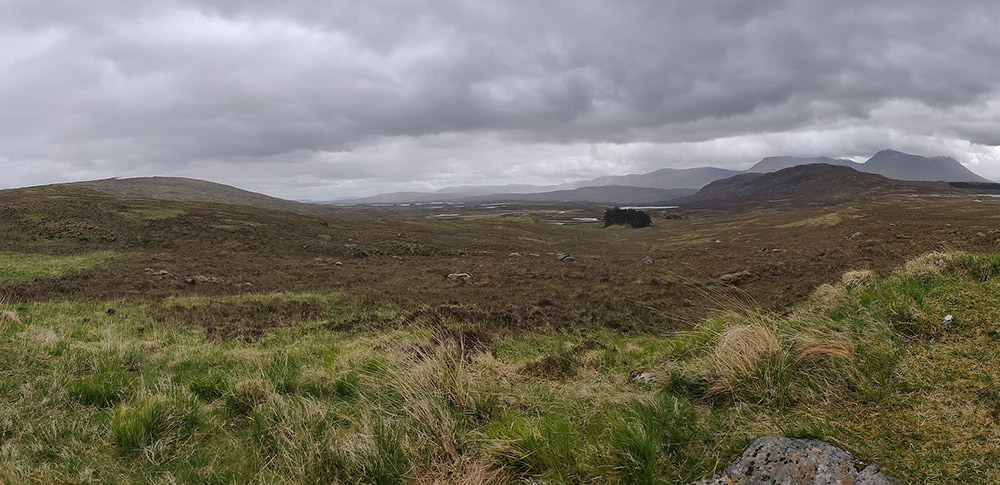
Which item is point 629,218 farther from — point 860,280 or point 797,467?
point 797,467

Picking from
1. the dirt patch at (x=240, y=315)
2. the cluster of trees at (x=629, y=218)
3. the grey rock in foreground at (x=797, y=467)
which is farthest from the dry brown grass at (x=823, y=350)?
the cluster of trees at (x=629, y=218)

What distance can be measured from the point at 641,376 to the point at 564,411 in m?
1.93

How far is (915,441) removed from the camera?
320 centimetres

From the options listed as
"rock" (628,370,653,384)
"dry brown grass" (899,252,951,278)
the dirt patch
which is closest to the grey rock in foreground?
"rock" (628,370,653,384)

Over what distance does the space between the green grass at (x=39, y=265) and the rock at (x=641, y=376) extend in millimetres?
28166

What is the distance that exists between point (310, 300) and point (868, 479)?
20726 mm

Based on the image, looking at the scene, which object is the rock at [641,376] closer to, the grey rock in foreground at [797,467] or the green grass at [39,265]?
the grey rock in foreground at [797,467]

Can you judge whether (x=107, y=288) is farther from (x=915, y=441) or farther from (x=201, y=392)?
(x=915, y=441)

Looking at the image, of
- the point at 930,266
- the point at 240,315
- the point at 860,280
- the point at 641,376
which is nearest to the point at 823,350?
the point at 641,376

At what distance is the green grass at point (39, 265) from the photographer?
72.7ft

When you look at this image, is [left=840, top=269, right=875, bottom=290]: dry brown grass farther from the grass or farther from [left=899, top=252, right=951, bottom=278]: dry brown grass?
the grass

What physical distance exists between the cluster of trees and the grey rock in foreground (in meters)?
98.1

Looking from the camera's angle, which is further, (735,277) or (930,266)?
(735,277)

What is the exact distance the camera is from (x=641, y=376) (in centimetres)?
618
